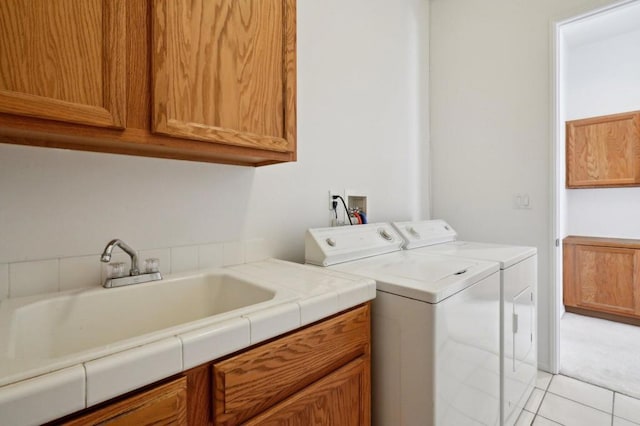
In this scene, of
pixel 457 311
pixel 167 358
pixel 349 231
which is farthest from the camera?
pixel 349 231

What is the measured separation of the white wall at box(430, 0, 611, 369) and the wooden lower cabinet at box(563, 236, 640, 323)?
1.51m

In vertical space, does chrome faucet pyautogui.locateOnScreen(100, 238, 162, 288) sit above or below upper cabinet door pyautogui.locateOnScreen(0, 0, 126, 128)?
below

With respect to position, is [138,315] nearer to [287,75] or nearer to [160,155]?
[160,155]

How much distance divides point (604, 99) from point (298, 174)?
3.80 metres

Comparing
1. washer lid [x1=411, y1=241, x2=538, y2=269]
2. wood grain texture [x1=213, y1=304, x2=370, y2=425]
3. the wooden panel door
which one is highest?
washer lid [x1=411, y1=241, x2=538, y2=269]

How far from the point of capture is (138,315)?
100cm

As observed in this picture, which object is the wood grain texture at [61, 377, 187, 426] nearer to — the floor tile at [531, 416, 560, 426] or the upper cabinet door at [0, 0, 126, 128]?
the upper cabinet door at [0, 0, 126, 128]

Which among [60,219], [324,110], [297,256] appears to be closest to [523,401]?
[297,256]

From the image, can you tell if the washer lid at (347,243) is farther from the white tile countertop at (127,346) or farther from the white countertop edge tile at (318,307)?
the white countertop edge tile at (318,307)

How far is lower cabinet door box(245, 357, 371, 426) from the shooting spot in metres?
0.78

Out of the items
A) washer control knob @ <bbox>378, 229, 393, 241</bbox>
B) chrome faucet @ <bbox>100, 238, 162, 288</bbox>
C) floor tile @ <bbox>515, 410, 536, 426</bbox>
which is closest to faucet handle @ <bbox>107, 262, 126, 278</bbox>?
chrome faucet @ <bbox>100, 238, 162, 288</bbox>

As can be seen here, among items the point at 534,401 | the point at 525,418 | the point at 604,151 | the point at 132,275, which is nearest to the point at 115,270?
the point at 132,275

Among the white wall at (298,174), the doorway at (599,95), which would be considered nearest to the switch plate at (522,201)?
the white wall at (298,174)

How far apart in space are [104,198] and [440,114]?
2.50 metres
